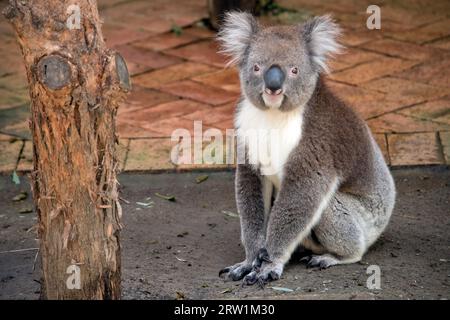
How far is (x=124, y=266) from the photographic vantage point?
4523 mm

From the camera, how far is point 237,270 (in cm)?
438

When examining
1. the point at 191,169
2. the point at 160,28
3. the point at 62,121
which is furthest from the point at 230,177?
the point at 160,28

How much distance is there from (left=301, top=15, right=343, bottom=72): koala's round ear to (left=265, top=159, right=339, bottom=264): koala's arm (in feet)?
1.60

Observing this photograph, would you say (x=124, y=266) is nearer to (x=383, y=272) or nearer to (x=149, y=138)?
(x=383, y=272)

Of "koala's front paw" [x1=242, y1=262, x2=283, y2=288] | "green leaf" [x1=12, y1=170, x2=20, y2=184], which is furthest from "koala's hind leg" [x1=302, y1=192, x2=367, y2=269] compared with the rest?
"green leaf" [x1=12, y1=170, x2=20, y2=184]

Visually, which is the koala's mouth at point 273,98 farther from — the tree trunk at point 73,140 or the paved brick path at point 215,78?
the paved brick path at point 215,78

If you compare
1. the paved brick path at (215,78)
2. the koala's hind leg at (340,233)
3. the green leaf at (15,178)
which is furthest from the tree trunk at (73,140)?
the paved brick path at (215,78)

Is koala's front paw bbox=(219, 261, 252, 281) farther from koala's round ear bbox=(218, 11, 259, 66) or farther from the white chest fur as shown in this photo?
koala's round ear bbox=(218, 11, 259, 66)

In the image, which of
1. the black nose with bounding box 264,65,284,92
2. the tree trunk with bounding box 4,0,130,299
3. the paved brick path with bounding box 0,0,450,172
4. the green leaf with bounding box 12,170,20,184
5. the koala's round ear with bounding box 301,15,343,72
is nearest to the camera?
the tree trunk with bounding box 4,0,130,299

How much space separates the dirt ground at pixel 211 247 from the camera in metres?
4.20

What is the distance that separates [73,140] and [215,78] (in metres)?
3.66

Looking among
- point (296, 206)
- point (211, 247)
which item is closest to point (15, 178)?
point (211, 247)

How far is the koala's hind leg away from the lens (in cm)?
443

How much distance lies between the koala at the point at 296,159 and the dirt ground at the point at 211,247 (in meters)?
0.13
